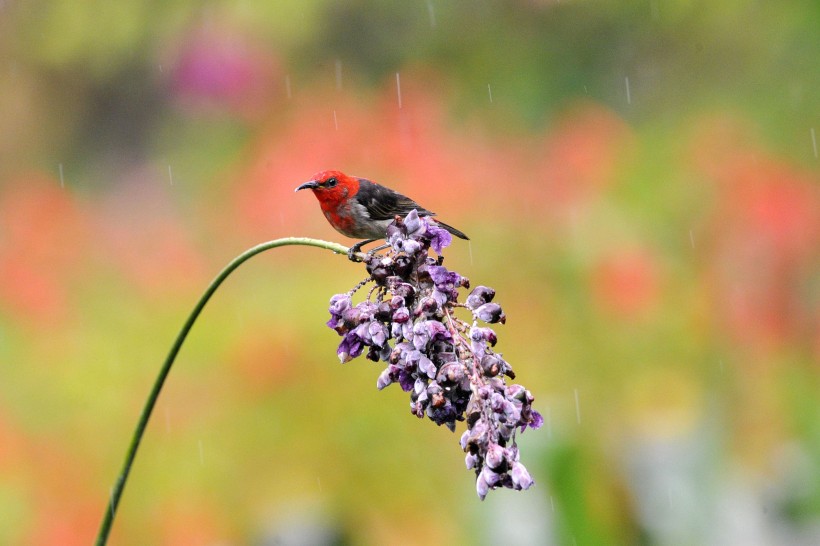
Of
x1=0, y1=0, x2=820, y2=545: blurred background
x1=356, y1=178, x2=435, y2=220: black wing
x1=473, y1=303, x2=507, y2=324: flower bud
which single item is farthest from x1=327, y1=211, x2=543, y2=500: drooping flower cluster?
x1=0, y1=0, x2=820, y2=545: blurred background

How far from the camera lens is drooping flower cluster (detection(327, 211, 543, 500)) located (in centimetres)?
109

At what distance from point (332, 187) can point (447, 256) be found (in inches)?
115

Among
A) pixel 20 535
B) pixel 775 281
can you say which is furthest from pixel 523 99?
pixel 20 535

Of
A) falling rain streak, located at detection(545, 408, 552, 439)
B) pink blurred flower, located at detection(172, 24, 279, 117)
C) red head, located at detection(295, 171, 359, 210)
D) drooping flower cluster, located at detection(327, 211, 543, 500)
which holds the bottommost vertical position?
falling rain streak, located at detection(545, 408, 552, 439)

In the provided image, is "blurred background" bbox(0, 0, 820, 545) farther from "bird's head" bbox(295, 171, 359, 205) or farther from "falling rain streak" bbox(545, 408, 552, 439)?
"bird's head" bbox(295, 171, 359, 205)

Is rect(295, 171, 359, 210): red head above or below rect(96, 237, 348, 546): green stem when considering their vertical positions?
above

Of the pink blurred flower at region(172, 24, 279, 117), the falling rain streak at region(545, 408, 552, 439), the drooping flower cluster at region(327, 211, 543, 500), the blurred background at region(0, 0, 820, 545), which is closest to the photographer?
the drooping flower cluster at region(327, 211, 543, 500)

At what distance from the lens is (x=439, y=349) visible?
1.17 m

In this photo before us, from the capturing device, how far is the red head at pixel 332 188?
2.19 metres

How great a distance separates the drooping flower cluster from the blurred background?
2061 millimetres

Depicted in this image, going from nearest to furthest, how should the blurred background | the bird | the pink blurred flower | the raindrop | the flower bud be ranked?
the flower bud → the bird → the blurred background → the raindrop → the pink blurred flower

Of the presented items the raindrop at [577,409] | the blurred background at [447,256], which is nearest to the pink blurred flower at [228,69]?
the blurred background at [447,256]

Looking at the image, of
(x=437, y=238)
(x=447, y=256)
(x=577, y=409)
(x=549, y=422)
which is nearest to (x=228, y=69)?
(x=447, y=256)

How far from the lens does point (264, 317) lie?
501 cm
